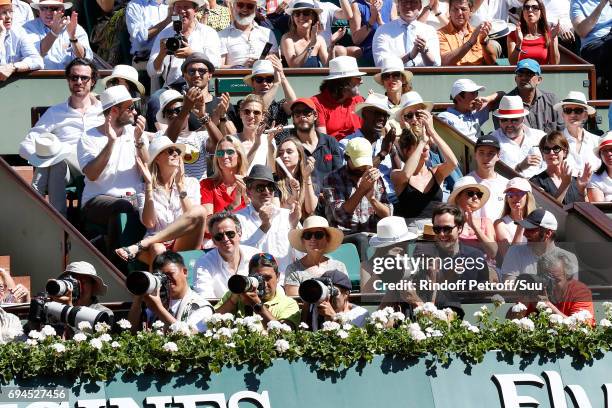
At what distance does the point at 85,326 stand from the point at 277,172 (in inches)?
132

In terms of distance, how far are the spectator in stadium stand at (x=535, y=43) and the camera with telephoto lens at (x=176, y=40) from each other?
3632 millimetres

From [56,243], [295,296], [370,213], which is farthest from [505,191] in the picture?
[56,243]

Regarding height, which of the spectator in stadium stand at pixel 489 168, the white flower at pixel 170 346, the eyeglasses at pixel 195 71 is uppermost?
the eyeglasses at pixel 195 71

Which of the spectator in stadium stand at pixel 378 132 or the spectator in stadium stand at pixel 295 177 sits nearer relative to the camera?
the spectator in stadium stand at pixel 295 177

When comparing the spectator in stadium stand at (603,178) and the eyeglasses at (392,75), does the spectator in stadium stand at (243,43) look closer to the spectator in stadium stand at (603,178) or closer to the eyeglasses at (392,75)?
the eyeglasses at (392,75)

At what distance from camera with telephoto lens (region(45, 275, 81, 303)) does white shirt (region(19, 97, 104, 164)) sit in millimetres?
3482

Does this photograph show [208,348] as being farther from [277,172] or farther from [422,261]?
[277,172]

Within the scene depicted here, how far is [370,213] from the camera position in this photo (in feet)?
48.1

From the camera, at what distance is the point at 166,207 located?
1401 cm

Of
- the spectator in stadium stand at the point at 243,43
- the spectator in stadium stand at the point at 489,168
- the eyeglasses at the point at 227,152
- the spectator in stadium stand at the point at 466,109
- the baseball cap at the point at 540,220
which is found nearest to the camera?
the baseball cap at the point at 540,220

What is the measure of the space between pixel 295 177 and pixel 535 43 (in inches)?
195

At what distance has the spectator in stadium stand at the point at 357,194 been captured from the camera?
47.9ft

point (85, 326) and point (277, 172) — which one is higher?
point (277, 172)

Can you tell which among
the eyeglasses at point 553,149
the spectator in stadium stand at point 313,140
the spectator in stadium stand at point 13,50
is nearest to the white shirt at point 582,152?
the eyeglasses at point 553,149
